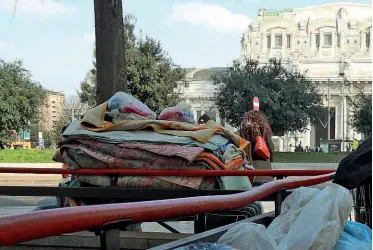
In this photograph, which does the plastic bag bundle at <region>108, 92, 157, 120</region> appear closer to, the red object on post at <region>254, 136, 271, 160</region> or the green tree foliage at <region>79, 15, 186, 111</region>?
the red object on post at <region>254, 136, 271, 160</region>

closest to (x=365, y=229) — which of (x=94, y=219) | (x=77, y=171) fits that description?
(x=94, y=219)

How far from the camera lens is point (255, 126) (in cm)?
621

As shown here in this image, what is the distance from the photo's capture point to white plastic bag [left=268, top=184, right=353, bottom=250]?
164 centimetres

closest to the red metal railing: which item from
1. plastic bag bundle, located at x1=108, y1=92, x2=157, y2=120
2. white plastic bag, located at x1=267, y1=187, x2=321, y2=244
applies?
plastic bag bundle, located at x1=108, y1=92, x2=157, y2=120

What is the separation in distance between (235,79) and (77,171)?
4182 cm

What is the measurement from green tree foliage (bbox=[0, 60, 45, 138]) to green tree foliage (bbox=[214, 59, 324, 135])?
52.2ft

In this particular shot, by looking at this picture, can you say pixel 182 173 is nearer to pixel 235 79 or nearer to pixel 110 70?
pixel 110 70

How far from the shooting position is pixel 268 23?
101188 mm

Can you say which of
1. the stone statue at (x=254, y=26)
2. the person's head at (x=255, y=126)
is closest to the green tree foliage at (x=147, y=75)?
the person's head at (x=255, y=126)

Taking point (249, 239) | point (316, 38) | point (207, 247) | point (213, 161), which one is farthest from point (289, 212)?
point (316, 38)

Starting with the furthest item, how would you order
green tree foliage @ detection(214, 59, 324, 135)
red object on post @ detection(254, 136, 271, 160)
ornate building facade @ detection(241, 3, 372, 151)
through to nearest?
ornate building facade @ detection(241, 3, 372, 151) → green tree foliage @ detection(214, 59, 324, 135) → red object on post @ detection(254, 136, 271, 160)

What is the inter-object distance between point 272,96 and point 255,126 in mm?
37919

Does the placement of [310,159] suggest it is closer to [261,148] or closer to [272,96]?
[272,96]

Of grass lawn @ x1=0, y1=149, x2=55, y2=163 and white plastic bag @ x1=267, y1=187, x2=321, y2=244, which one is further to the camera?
grass lawn @ x1=0, y1=149, x2=55, y2=163
